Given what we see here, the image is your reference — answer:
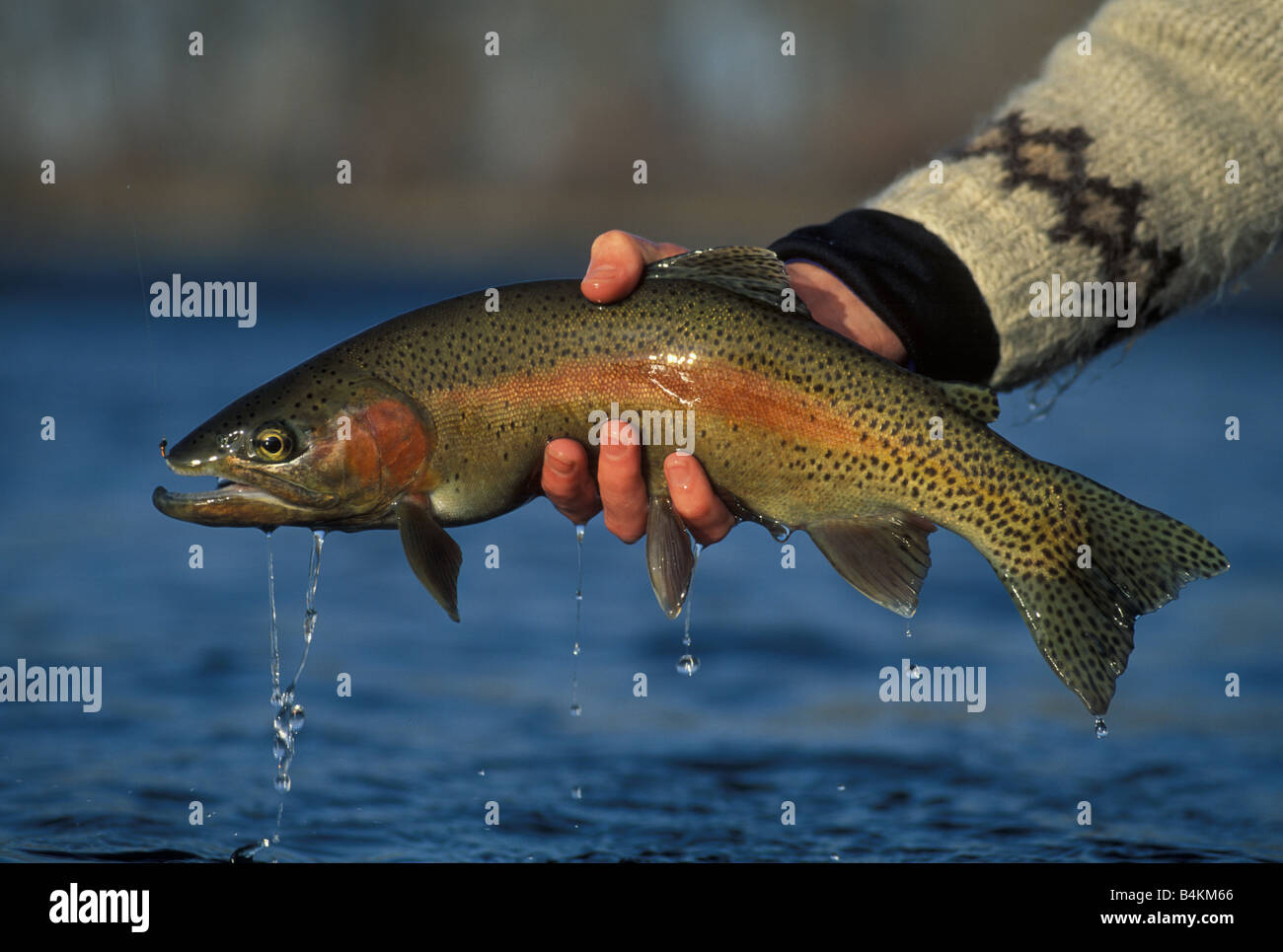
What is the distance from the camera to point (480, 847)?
6.39 meters

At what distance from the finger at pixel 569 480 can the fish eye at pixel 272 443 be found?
0.82m

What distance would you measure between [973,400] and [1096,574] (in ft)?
2.15

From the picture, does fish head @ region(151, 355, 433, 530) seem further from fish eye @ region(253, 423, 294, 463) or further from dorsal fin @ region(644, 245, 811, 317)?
dorsal fin @ region(644, 245, 811, 317)

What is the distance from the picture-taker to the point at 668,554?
4.74 m

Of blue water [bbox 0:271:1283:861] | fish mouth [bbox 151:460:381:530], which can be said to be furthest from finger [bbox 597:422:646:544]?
blue water [bbox 0:271:1283:861]

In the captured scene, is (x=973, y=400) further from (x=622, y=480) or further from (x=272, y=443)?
(x=272, y=443)

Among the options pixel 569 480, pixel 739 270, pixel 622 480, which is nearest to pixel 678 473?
pixel 622 480

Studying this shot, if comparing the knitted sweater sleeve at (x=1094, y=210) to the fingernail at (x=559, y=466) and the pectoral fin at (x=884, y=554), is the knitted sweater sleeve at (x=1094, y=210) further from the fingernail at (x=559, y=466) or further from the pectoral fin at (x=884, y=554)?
the fingernail at (x=559, y=466)

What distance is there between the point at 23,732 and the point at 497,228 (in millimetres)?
43762

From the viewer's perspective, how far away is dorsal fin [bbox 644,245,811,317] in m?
4.50

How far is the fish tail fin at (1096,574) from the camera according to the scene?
436cm

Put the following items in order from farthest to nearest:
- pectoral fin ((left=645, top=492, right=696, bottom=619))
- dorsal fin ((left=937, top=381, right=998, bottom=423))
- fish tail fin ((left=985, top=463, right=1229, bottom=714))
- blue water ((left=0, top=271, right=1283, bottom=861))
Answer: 1. blue water ((left=0, top=271, right=1283, bottom=861))
2. pectoral fin ((left=645, top=492, right=696, bottom=619))
3. dorsal fin ((left=937, top=381, right=998, bottom=423))
4. fish tail fin ((left=985, top=463, right=1229, bottom=714))

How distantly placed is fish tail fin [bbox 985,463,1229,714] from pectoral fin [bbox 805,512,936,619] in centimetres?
26

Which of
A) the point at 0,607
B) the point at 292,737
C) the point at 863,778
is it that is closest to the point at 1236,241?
the point at 863,778
